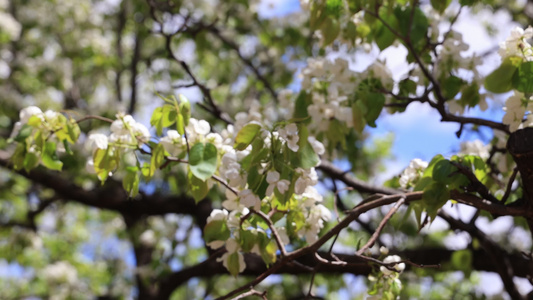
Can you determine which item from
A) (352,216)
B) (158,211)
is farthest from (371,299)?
(158,211)

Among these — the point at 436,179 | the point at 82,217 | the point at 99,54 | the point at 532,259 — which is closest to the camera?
the point at 436,179

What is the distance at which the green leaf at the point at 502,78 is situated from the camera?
5.61 ft

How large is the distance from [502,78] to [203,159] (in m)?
0.93

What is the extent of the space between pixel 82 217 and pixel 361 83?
7.26 m

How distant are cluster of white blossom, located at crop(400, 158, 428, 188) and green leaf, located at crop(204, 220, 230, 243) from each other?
2.03 ft

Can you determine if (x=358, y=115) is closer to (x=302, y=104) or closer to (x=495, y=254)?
(x=302, y=104)

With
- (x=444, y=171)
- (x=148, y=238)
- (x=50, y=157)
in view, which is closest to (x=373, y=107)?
(x=444, y=171)

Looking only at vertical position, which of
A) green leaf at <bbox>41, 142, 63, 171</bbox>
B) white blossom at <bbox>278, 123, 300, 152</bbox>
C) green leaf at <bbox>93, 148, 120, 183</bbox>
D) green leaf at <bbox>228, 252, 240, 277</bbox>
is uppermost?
white blossom at <bbox>278, 123, 300, 152</bbox>

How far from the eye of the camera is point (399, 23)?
2.17m

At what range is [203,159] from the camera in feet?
4.84

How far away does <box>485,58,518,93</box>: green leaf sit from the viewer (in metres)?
1.71

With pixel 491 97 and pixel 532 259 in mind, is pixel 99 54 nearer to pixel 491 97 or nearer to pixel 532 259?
pixel 491 97

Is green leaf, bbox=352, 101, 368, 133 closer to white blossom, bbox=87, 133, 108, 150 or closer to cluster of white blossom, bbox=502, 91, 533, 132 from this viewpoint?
cluster of white blossom, bbox=502, 91, 533, 132

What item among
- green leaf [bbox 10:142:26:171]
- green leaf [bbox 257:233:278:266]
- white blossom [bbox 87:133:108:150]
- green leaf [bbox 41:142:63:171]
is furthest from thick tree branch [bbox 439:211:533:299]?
green leaf [bbox 10:142:26:171]
